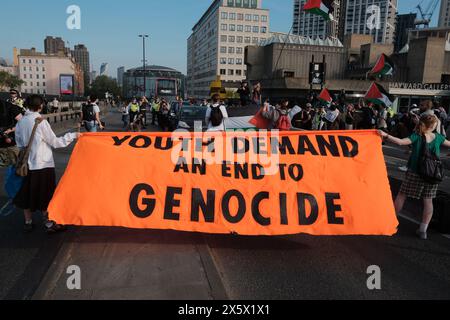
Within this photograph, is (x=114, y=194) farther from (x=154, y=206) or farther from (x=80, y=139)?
(x=80, y=139)

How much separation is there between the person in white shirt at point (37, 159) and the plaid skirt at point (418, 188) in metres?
4.60

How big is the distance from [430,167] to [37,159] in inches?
204

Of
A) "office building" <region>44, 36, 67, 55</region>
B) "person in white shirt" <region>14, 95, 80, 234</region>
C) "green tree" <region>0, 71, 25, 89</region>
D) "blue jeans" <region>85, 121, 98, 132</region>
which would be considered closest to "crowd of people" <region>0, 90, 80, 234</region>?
"person in white shirt" <region>14, 95, 80, 234</region>

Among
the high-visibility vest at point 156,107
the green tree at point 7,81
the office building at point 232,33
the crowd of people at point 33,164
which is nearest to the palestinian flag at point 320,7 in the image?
the high-visibility vest at point 156,107

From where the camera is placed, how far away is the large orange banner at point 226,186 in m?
4.47

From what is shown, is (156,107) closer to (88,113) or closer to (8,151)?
(88,113)

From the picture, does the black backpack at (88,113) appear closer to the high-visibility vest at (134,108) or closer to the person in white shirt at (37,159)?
the person in white shirt at (37,159)

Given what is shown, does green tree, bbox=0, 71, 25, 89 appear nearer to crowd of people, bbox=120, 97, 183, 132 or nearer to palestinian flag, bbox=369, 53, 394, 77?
crowd of people, bbox=120, 97, 183, 132

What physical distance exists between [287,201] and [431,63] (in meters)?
76.9

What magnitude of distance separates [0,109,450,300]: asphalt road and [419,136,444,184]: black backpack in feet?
2.87

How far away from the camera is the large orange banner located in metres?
4.47

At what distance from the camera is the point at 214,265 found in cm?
401

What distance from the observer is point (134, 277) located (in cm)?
369

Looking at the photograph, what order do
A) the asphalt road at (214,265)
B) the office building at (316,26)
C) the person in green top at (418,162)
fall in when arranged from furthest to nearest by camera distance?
the office building at (316,26) < the person in green top at (418,162) < the asphalt road at (214,265)
